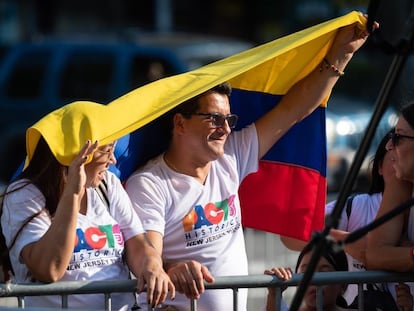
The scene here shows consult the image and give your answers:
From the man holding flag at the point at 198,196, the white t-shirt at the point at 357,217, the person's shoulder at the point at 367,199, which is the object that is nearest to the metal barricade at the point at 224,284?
the man holding flag at the point at 198,196

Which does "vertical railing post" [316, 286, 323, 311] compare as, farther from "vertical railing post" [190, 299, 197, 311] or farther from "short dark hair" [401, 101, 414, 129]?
"short dark hair" [401, 101, 414, 129]

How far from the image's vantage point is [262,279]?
475 cm

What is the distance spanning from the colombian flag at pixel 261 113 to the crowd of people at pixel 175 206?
0.27 feet

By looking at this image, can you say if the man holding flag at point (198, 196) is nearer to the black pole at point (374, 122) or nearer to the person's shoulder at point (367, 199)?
the person's shoulder at point (367, 199)

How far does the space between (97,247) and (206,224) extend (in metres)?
0.55

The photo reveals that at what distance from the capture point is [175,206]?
507 centimetres

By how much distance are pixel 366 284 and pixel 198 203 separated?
785 millimetres

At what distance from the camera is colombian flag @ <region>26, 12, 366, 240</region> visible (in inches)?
194

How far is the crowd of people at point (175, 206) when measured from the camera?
4582mm

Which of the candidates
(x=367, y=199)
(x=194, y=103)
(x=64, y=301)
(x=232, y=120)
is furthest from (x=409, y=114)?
(x=64, y=301)

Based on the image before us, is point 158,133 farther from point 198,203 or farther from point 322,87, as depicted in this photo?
point 322,87

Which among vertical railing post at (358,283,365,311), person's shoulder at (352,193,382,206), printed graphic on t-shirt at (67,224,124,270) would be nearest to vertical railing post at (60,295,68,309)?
printed graphic on t-shirt at (67,224,124,270)

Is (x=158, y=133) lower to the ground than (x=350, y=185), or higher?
higher

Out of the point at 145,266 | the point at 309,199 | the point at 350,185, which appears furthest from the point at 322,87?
the point at 350,185
